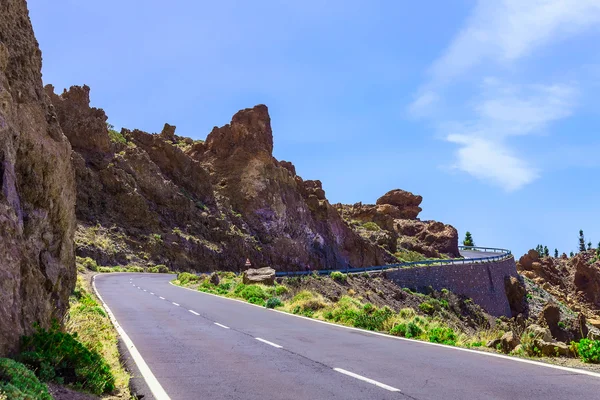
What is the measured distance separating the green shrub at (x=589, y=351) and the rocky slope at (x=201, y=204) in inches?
1992

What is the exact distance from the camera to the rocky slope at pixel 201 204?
61.2 m

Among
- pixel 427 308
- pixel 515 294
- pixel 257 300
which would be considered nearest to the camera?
pixel 257 300

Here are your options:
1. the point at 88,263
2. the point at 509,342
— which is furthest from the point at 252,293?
the point at 88,263

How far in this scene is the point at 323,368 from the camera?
867cm

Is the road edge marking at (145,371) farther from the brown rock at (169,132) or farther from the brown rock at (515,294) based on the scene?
the brown rock at (169,132)

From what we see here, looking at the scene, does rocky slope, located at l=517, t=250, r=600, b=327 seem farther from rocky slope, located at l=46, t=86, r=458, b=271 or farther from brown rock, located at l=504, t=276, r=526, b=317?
rocky slope, located at l=46, t=86, r=458, b=271

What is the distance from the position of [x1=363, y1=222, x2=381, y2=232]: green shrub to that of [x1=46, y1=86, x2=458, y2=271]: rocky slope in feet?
16.5

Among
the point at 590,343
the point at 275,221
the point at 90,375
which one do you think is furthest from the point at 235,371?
the point at 275,221

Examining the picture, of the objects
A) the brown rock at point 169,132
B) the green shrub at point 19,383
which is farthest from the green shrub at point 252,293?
the brown rock at point 169,132

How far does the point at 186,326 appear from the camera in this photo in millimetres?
14641

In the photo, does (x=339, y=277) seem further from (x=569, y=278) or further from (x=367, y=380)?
(x=569, y=278)

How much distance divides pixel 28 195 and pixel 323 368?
5.67 meters

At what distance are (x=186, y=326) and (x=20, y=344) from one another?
8.48 meters

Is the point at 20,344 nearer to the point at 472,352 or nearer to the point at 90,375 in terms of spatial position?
the point at 90,375
